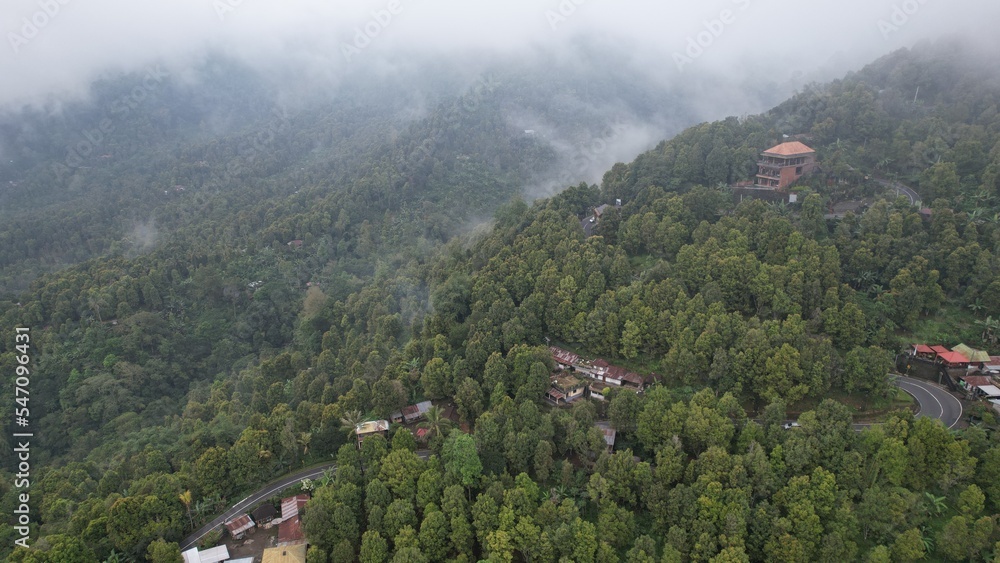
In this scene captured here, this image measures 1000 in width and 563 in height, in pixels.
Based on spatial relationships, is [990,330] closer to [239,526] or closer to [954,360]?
[954,360]

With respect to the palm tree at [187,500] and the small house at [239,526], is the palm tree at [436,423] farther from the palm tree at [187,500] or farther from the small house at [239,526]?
the palm tree at [187,500]

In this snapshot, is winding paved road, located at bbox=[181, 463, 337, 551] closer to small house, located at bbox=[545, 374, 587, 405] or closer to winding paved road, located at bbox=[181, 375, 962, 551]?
winding paved road, located at bbox=[181, 375, 962, 551]

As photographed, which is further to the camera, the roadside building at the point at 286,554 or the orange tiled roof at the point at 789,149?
the orange tiled roof at the point at 789,149

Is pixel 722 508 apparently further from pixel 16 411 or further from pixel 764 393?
pixel 16 411

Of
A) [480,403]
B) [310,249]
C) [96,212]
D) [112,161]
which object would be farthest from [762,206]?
Answer: [112,161]

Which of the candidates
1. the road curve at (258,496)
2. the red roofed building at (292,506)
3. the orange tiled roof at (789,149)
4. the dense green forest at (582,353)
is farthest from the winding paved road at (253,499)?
the orange tiled roof at (789,149)

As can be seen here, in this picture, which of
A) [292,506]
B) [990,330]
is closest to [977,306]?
[990,330]
